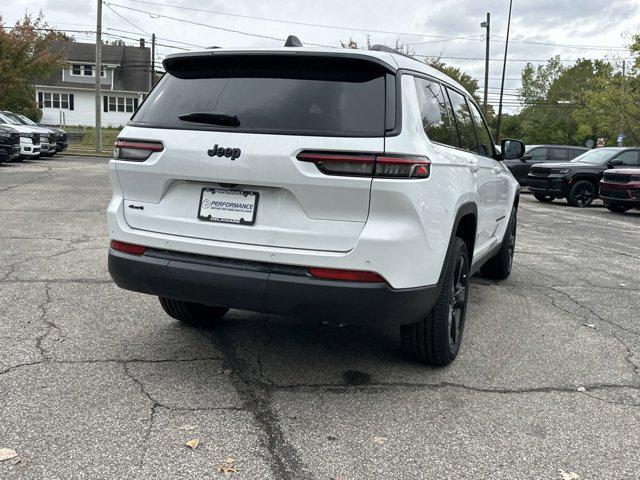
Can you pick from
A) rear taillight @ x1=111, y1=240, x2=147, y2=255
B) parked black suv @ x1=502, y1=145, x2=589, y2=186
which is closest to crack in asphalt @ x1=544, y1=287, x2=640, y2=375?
rear taillight @ x1=111, y1=240, x2=147, y2=255

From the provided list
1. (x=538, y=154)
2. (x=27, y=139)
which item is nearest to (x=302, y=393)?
(x=538, y=154)

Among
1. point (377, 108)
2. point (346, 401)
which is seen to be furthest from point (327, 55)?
point (346, 401)

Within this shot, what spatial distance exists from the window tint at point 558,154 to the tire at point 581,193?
3669mm

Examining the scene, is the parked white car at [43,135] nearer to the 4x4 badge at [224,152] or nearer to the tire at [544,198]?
the tire at [544,198]

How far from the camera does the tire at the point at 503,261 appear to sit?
638cm

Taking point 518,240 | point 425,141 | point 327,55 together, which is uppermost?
point 327,55

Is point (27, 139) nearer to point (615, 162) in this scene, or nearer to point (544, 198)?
point (544, 198)

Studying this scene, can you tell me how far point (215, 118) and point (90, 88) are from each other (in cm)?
5488

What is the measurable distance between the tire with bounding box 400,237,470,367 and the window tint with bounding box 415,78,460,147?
670 mm

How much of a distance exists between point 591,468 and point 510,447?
36 centimetres

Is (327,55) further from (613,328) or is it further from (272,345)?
(613,328)

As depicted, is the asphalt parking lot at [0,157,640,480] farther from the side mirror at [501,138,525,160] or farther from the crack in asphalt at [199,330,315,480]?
the side mirror at [501,138,525,160]

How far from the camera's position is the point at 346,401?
3.37 metres

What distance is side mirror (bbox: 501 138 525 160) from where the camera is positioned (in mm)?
6125
